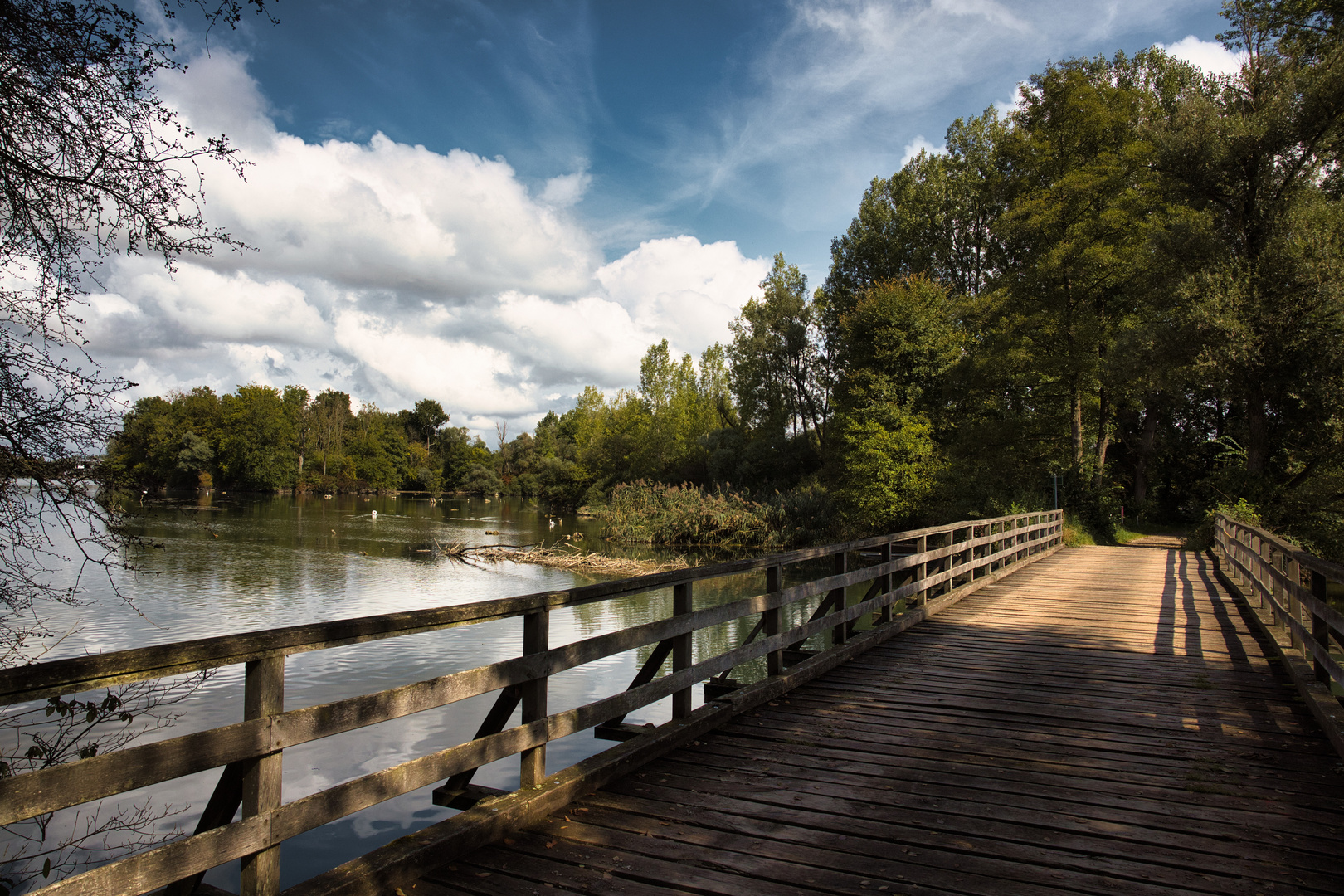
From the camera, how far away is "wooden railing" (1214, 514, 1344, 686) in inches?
209

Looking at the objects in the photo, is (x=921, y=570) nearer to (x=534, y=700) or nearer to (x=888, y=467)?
(x=534, y=700)

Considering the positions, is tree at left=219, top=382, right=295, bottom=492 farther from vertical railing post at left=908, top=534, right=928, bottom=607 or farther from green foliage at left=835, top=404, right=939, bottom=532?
vertical railing post at left=908, top=534, right=928, bottom=607

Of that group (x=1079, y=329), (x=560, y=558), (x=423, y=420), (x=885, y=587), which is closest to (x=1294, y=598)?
(x=885, y=587)

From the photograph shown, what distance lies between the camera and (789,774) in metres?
4.29

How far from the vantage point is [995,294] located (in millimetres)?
30719

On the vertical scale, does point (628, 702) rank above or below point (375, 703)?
below

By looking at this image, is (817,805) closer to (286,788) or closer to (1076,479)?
(286,788)

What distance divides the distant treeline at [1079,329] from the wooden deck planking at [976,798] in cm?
433

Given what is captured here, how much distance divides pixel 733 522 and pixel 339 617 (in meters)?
17.2

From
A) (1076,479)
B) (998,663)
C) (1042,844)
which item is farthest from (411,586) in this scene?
(1076,479)

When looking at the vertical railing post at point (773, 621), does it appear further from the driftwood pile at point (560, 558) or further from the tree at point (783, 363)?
the tree at point (783, 363)

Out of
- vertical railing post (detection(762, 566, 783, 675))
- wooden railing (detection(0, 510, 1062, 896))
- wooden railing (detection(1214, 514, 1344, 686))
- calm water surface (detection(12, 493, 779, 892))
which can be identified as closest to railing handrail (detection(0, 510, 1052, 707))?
wooden railing (detection(0, 510, 1062, 896))

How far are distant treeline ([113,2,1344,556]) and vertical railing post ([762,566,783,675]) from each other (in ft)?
15.1

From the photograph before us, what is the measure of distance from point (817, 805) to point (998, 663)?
416 cm
